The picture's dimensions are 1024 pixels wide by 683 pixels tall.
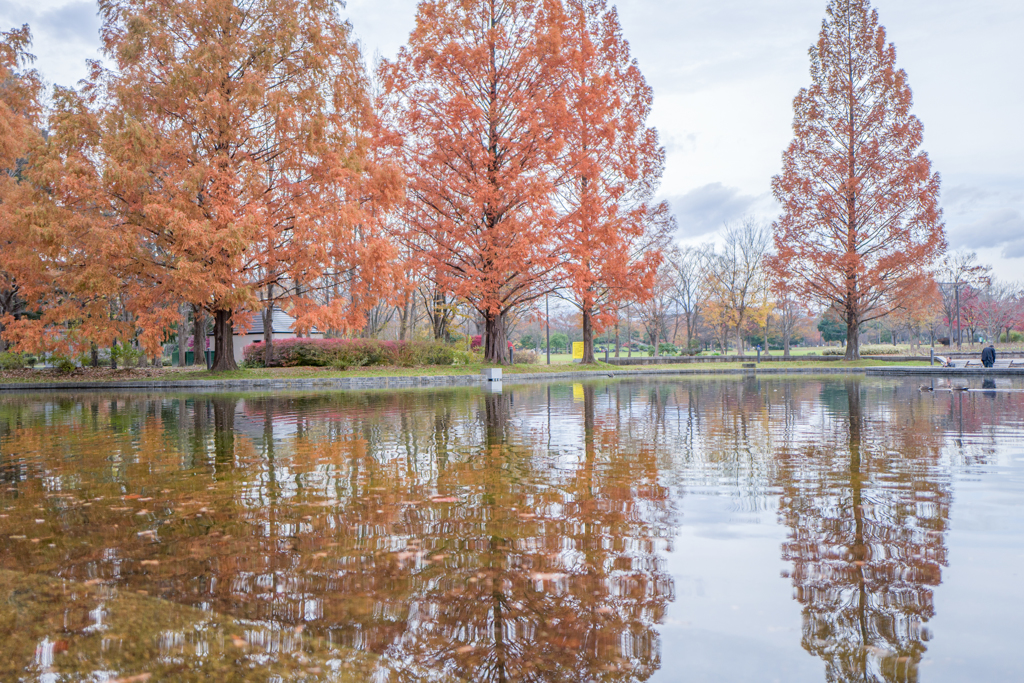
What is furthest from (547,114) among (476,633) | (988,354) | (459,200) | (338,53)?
(476,633)

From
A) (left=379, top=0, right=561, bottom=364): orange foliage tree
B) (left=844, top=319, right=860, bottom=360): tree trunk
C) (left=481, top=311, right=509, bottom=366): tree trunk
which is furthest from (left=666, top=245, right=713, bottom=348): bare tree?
(left=379, top=0, right=561, bottom=364): orange foliage tree

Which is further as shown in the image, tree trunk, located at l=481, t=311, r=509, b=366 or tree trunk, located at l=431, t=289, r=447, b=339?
tree trunk, located at l=431, t=289, r=447, b=339

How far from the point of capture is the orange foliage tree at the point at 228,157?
19.3m

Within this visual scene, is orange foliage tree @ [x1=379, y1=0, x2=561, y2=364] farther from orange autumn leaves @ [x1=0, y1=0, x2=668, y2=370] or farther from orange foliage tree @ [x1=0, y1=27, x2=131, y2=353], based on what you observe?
orange foliage tree @ [x1=0, y1=27, x2=131, y2=353]

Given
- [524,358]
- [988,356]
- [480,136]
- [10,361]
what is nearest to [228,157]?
[480,136]

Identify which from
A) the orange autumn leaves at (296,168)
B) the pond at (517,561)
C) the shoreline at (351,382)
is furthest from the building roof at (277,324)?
the pond at (517,561)

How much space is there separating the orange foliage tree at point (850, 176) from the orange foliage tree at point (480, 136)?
15596 mm

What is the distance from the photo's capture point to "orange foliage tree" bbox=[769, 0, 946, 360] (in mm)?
32812

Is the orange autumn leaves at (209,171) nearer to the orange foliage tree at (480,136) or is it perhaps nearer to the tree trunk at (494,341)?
the orange foliage tree at (480,136)

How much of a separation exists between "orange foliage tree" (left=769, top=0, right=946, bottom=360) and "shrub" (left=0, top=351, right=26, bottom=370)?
34582 mm

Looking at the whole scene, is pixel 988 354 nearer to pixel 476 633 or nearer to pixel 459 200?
pixel 459 200

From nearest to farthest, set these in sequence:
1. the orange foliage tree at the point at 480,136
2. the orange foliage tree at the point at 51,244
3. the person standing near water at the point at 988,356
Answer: the orange foliage tree at the point at 51,244 < the person standing near water at the point at 988,356 < the orange foliage tree at the point at 480,136

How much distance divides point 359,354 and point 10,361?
561 inches

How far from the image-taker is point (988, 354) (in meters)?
23.5
